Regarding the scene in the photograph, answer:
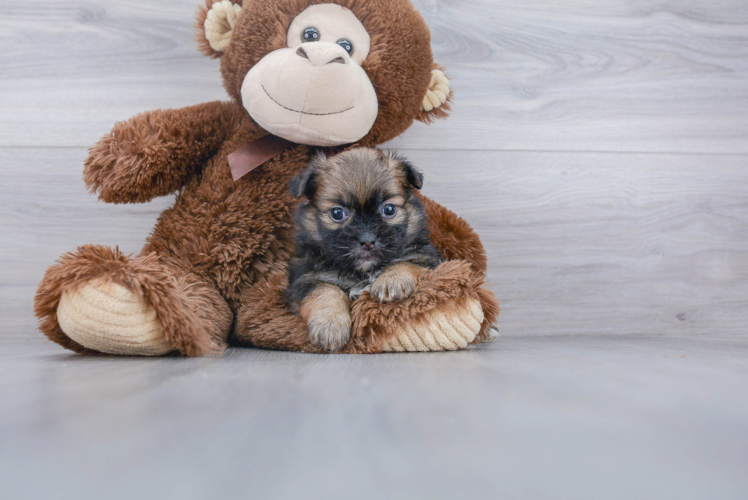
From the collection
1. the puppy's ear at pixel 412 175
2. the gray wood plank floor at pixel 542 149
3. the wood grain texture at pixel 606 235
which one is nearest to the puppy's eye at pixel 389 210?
the puppy's ear at pixel 412 175

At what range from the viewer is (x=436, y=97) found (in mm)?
1745

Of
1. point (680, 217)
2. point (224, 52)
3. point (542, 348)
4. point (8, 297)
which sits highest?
point (224, 52)

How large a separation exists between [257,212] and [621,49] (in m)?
1.59

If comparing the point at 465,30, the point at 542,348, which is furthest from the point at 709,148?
the point at 542,348

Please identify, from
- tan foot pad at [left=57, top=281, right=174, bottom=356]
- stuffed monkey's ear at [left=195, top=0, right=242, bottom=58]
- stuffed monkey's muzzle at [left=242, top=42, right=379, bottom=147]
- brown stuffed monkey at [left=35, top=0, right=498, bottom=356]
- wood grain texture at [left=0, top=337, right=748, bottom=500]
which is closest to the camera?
wood grain texture at [left=0, top=337, right=748, bottom=500]

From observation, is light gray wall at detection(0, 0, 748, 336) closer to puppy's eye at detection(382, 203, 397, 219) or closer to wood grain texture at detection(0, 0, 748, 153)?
wood grain texture at detection(0, 0, 748, 153)

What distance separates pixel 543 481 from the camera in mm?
577

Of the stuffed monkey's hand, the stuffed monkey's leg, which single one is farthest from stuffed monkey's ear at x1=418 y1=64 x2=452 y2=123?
the stuffed monkey's leg

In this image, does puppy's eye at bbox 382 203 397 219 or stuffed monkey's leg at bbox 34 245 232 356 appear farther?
puppy's eye at bbox 382 203 397 219

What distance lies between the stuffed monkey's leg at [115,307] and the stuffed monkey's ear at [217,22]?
74 centimetres

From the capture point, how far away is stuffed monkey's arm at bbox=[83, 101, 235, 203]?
1501 mm

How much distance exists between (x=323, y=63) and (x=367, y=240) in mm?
474

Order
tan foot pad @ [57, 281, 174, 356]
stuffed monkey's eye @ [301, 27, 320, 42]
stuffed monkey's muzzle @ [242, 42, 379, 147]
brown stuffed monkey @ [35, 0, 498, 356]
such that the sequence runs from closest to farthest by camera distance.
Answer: tan foot pad @ [57, 281, 174, 356], brown stuffed monkey @ [35, 0, 498, 356], stuffed monkey's muzzle @ [242, 42, 379, 147], stuffed monkey's eye @ [301, 27, 320, 42]

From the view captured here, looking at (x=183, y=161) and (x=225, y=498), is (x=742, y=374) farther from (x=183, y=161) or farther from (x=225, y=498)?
(x=183, y=161)
